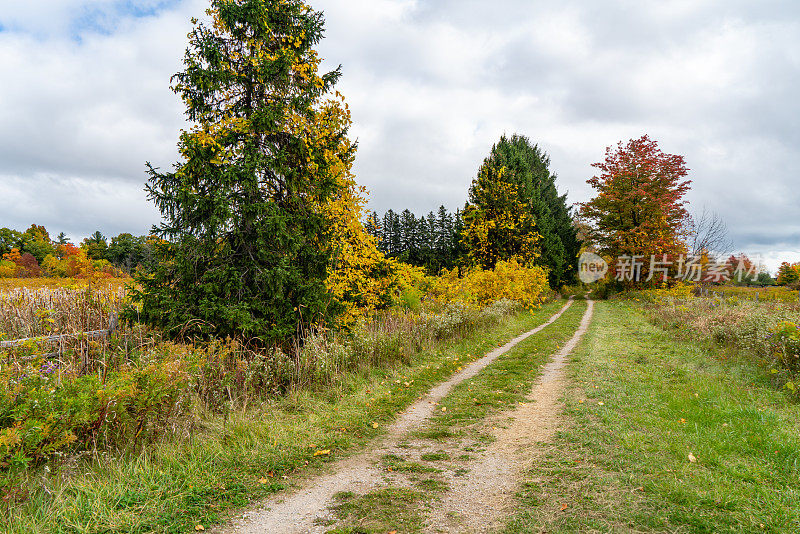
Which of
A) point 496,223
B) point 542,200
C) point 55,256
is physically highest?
point 542,200

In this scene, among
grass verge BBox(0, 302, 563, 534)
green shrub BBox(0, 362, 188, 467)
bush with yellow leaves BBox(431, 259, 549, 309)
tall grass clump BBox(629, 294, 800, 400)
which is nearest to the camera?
grass verge BBox(0, 302, 563, 534)

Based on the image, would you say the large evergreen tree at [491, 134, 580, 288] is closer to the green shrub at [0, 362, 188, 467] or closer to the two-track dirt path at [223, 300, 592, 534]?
the two-track dirt path at [223, 300, 592, 534]

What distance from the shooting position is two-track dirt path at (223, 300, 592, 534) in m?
3.59

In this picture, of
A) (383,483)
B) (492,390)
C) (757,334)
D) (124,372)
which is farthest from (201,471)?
(757,334)

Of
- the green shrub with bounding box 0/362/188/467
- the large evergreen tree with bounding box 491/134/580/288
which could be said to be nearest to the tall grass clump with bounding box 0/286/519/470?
the green shrub with bounding box 0/362/188/467

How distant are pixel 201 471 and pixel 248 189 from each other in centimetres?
556

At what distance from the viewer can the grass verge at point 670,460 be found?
11.8ft

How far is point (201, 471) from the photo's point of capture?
4.29m

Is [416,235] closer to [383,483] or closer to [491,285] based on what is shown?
[491,285]

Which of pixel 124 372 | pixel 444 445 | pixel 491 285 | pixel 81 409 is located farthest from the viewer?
pixel 491 285

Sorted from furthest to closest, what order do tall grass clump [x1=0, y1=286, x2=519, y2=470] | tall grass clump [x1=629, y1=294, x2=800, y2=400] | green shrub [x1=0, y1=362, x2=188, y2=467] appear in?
tall grass clump [x1=629, y1=294, x2=800, y2=400] < tall grass clump [x1=0, y1=286, x2=519, y2=470] < green shrub [x1=0, y1=362, x2=188, y2=467]

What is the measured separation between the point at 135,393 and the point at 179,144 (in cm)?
574

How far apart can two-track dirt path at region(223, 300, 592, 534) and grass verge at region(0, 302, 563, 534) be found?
0.84 ft

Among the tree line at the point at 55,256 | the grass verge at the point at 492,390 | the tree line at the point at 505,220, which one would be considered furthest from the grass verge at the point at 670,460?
the tree line at the point at 55,256
